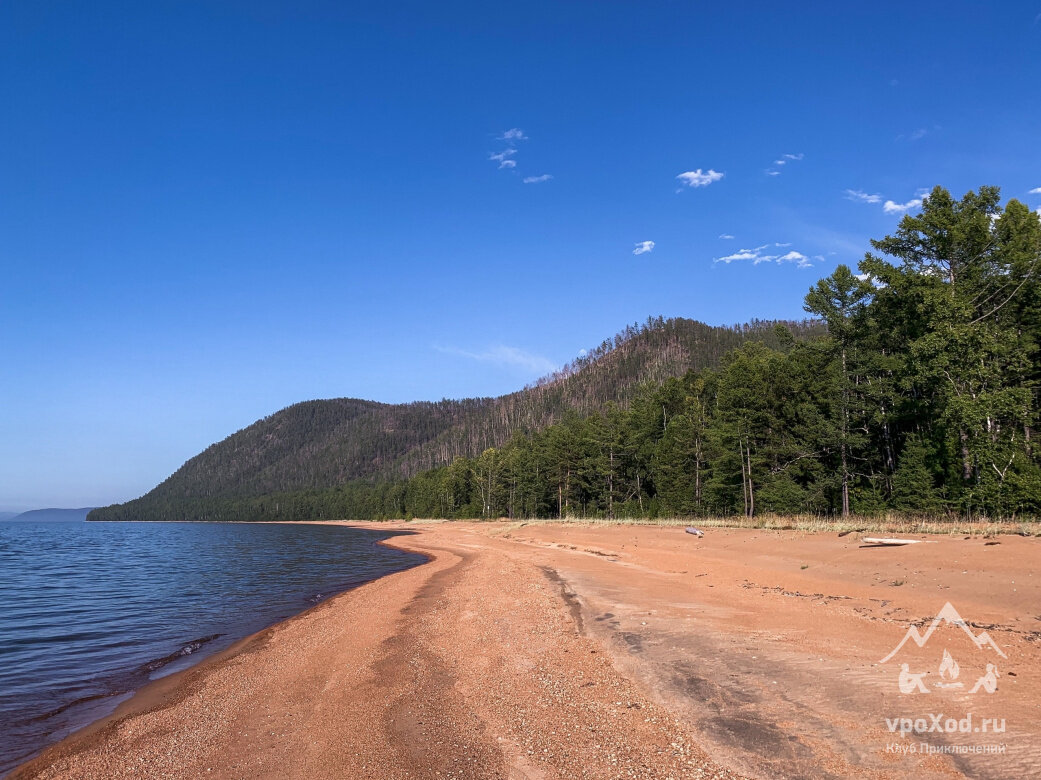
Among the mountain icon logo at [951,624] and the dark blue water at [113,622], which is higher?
the mountain icon logo at [951,624]

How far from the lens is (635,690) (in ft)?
26.4

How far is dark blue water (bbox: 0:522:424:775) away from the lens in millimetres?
10766

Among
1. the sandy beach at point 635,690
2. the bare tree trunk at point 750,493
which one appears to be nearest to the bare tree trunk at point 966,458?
the sandy beach at point 635,690

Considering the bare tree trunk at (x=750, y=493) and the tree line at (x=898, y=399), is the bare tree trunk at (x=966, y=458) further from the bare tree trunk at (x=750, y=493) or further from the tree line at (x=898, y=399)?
the bare tree trunk at (x=750, y=493)

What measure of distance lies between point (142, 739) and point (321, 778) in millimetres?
4338

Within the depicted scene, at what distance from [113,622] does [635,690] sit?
19664 mm

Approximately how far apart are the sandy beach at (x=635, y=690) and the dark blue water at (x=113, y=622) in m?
1.16

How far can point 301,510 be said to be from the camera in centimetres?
19850

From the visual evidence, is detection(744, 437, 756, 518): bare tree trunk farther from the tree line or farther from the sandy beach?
the sandy beach

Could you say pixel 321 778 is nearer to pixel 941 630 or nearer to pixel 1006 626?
pixel 941 630

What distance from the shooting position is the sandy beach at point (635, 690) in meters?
5.97

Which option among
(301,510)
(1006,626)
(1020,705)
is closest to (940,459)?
(1006,626)

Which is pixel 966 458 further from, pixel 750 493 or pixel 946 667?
pixel 946 667

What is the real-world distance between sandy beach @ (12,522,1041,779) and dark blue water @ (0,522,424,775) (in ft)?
3.79
